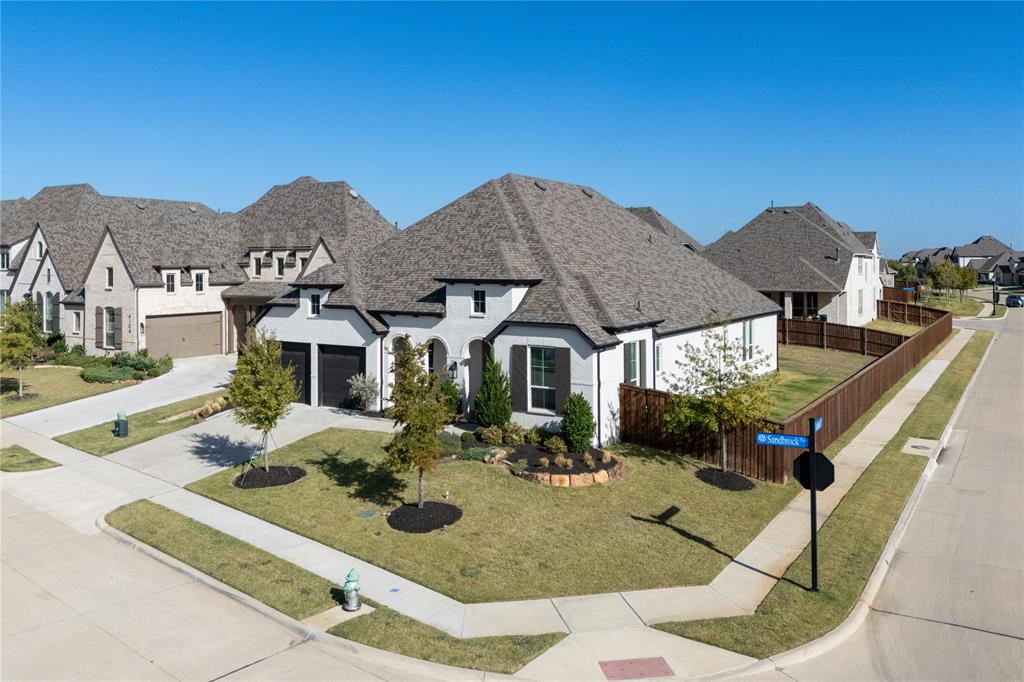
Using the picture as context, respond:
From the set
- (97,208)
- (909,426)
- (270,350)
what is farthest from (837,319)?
(97,208)

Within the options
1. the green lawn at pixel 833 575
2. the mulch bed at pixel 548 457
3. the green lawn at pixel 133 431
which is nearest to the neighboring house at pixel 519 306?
the mulch bed at pixel 548 457

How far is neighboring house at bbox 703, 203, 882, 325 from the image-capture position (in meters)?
47.9

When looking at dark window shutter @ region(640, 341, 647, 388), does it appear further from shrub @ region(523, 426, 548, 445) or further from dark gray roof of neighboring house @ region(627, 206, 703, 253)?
dark gray roof of neighboring house @ region(627, 206, 703, 253)

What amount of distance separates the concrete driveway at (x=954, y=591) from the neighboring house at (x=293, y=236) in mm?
30015

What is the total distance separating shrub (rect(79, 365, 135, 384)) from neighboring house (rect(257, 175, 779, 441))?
9.21 m

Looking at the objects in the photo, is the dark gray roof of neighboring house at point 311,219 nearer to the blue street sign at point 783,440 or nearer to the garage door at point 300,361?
the garage door at point 300,361

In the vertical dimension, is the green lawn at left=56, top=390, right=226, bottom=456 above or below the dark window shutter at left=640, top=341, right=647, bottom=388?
below

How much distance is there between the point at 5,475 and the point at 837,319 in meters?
46.0

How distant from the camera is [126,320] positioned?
3712 cm

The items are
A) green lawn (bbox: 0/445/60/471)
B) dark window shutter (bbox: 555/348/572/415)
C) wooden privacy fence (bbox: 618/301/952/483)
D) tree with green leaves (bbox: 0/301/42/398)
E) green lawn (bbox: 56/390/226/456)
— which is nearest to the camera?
wooden privacy fence (bbox: 618/301/952/483)

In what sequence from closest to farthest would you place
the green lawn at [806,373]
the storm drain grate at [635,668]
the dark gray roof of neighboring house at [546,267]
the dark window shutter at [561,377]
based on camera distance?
the storm drain grate at [635,668]
the dark window shutter at [561,377]
the dark gray roof of neighboring house at [546,267]
the green lawn at [806,373]

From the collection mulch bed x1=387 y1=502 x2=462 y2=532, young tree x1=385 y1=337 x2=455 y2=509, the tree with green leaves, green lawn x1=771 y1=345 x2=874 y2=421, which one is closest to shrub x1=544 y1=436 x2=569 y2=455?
mulch bed x1=387 y1=502 x2=462 y2=532

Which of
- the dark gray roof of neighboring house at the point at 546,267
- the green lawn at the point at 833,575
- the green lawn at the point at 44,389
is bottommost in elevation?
the green lawn at the point at 833,575

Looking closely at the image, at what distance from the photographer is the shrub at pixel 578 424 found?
20406mm
